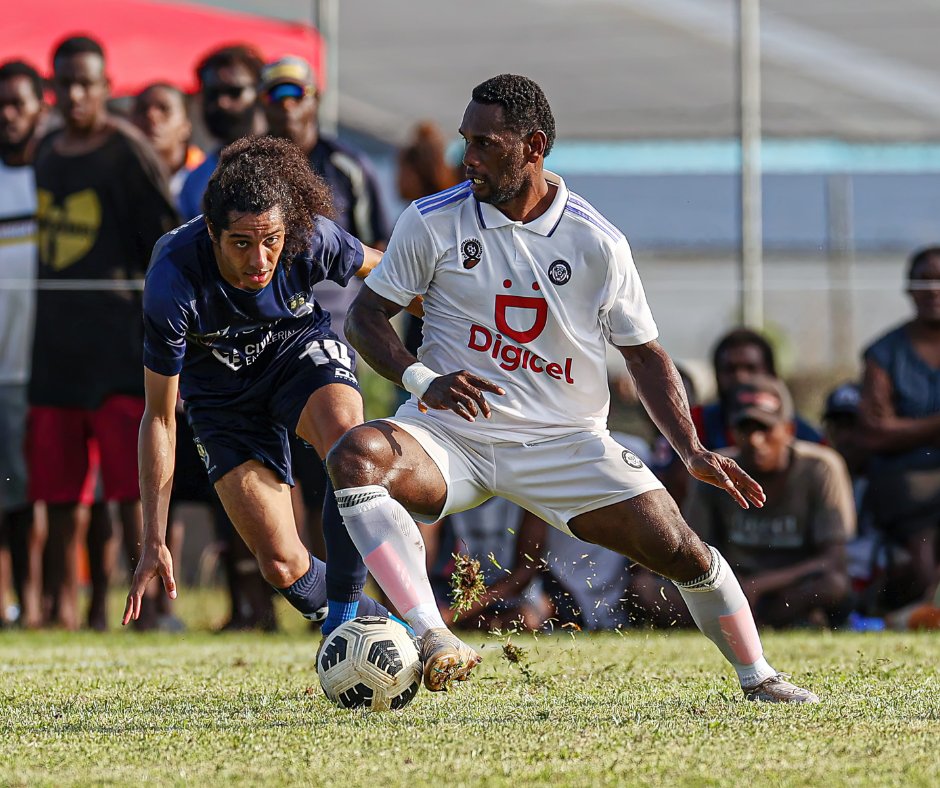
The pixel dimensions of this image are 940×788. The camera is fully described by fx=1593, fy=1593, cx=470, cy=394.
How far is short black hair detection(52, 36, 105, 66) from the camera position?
31.5 ft

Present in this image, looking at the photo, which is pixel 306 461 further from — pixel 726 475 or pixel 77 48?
pixel 726 475

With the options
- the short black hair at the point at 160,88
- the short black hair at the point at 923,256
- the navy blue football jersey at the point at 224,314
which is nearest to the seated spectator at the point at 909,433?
the short black hair at the point at 923,256

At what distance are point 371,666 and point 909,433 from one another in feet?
17.2

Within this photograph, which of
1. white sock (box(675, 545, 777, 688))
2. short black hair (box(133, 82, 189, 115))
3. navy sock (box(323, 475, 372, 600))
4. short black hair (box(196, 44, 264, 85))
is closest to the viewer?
white sock (box(675, 545, 777, 688))

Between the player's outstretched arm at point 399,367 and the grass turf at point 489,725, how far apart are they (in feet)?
3.37

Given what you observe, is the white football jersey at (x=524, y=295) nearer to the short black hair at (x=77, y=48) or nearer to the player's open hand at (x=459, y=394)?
the player's open hand at (x=459, y=394)

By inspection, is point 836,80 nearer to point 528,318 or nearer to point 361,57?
point 361,57

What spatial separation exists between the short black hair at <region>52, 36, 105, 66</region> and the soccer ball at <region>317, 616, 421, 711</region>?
5.45m

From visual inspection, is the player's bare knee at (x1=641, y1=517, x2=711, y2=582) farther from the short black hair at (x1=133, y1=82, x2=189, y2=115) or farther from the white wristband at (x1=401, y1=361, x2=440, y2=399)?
the short black hair at (x1=133, y1=82, x2=189, y2=115)

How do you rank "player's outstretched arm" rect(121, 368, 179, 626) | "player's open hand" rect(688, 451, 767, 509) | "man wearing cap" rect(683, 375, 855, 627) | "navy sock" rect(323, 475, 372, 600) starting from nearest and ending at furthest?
"player's open hand" rect(688, 451, 767, 509) → "player's outstretched arm" rect(121, 368, 179, 626) → "navy sock" rect(323, 475, 372, 600) → "man wearing cap" rect(683, 375, 855, 627)

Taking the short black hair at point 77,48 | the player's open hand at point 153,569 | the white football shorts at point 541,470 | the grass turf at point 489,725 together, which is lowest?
the grass turf at point 489,725


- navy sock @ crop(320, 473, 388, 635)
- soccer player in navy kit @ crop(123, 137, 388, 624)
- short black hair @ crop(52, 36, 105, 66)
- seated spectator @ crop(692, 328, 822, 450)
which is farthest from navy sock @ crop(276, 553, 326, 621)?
short black hair @ crop(52, 36, 105, 66)

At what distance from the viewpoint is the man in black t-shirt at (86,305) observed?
9.22 metres

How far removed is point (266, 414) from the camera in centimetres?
641
